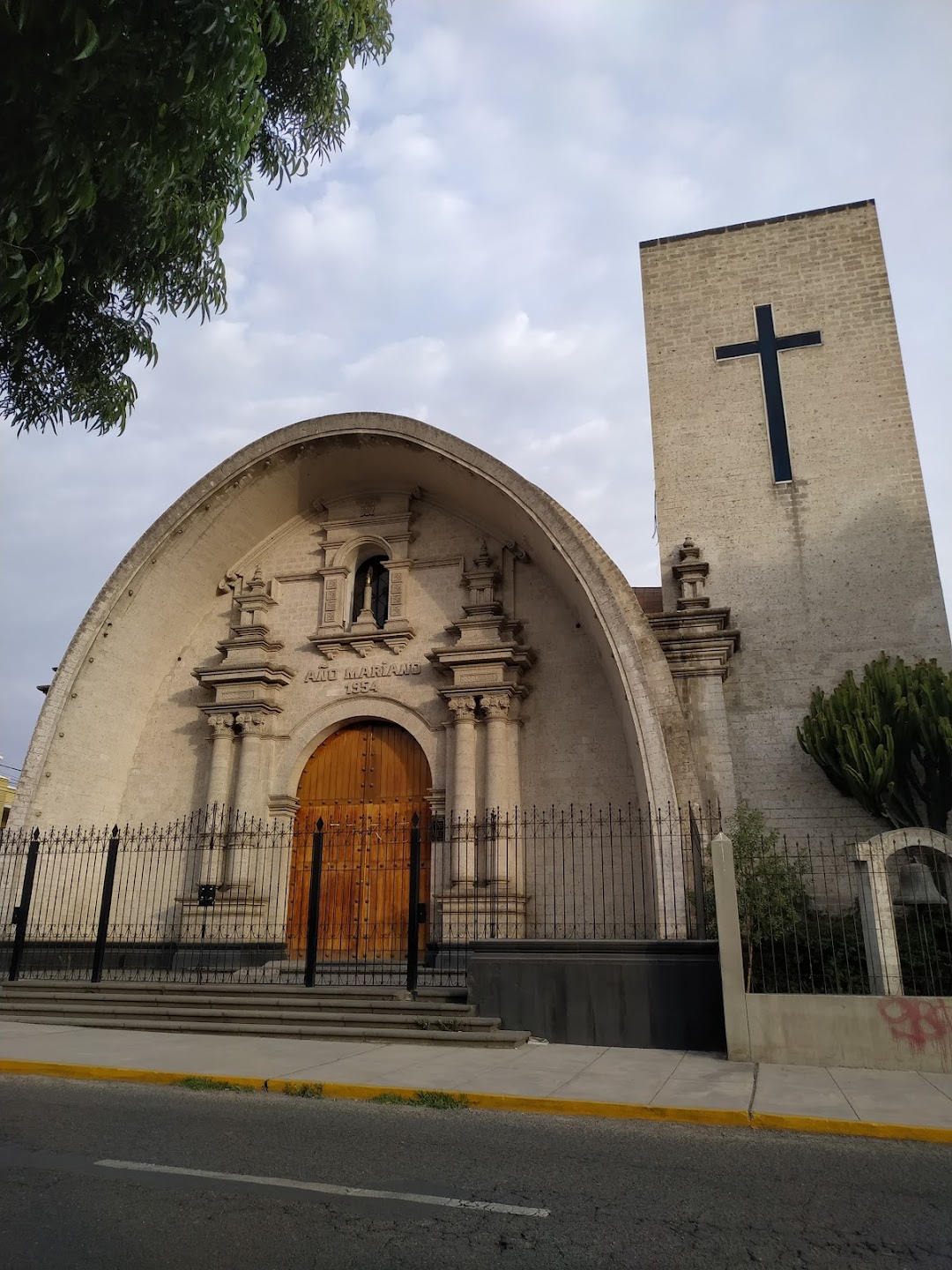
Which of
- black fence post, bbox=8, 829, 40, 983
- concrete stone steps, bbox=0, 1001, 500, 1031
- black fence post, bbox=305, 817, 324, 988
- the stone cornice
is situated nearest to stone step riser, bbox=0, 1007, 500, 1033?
concrete stone steps, bbox=0, 1001, 500, 1031

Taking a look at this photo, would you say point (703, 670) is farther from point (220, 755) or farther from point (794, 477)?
point (220, 755)

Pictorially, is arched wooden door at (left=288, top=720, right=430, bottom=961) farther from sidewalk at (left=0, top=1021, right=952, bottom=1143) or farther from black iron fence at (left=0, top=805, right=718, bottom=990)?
sidewalk at (left=0, top=1021, right=952, bottom=1143)

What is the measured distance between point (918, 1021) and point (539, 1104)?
3.64 meters

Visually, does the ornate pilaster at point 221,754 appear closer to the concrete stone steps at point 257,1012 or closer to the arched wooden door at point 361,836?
the arched wooden door at point 361,836

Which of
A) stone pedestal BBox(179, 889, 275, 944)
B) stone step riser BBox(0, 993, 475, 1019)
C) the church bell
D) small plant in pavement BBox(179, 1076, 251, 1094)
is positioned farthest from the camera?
stone pedestal BBox(179, 889, 275, 944)

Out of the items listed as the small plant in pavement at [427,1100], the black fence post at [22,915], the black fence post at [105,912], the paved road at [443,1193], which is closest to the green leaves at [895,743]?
the paved road at [443,1193]

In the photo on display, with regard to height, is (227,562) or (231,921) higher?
(227,562)

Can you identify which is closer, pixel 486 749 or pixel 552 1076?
pixel 552 1076

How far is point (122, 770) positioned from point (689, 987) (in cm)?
1030

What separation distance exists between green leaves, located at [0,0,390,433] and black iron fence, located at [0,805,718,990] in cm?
643

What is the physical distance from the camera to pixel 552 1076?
775 centimetres

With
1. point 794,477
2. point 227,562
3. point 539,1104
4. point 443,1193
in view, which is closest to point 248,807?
point 227,562

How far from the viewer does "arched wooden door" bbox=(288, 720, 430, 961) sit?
1387cm

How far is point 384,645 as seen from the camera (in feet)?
50.3
